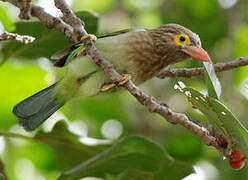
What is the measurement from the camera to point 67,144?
9.86ft

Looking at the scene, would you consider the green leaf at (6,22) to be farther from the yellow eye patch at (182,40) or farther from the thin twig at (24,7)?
the yellow eye patch at (182,40)

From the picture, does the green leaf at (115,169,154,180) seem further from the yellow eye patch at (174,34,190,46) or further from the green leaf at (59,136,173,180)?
the yellow eye patch at (174,34,190,46)

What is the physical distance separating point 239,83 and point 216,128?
2.71 m

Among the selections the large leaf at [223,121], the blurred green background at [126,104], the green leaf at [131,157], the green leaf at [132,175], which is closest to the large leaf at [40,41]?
the blurred green background at [126,104]

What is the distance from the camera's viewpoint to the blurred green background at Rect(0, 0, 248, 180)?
356 cm

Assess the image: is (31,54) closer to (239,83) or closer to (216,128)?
(216,128)

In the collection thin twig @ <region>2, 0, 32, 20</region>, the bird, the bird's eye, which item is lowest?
the bird

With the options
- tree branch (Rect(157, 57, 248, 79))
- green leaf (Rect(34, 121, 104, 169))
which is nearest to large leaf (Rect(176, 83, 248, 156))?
tree branch (Rect(157, 57, 248, 79))

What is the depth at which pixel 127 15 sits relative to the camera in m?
5.79

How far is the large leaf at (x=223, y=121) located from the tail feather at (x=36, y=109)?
1.12 metres

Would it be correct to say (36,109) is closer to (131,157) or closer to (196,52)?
(131,157)

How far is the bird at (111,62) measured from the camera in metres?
2.89

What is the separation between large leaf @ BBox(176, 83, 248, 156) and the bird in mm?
694

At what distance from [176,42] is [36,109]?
1020 millimetres
